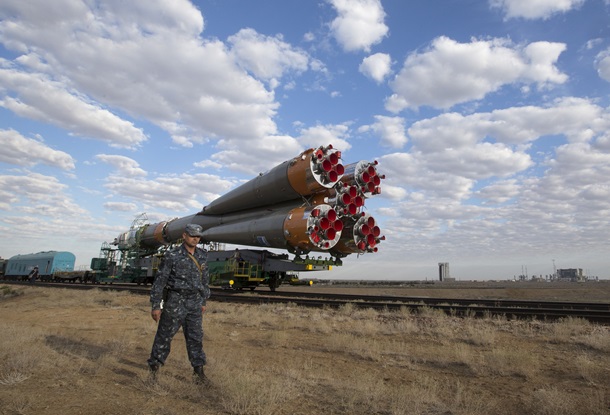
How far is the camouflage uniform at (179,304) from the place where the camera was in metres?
5.12

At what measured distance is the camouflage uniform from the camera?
5.12 metres

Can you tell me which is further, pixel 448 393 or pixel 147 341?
pixel 147 341

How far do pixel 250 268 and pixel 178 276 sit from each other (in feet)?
54.1

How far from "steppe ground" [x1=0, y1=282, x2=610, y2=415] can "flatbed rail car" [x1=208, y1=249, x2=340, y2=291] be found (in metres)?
10.9

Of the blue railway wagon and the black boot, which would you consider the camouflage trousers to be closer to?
the black boot

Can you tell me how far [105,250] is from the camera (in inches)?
1465

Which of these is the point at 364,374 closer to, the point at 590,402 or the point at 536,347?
the point at 590,402

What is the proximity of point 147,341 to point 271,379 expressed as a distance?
13.9ft

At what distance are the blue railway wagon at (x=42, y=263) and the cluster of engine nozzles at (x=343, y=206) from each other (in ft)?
135

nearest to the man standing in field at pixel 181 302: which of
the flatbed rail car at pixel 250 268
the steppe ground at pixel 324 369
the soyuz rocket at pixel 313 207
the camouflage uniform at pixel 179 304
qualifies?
the camouflage uniform at pixel 179 304

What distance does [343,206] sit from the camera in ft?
61.0

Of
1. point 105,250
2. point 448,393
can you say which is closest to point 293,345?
point 448,393

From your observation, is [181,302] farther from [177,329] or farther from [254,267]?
[254,267]

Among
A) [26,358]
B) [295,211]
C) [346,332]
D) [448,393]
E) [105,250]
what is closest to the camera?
[448,393]
